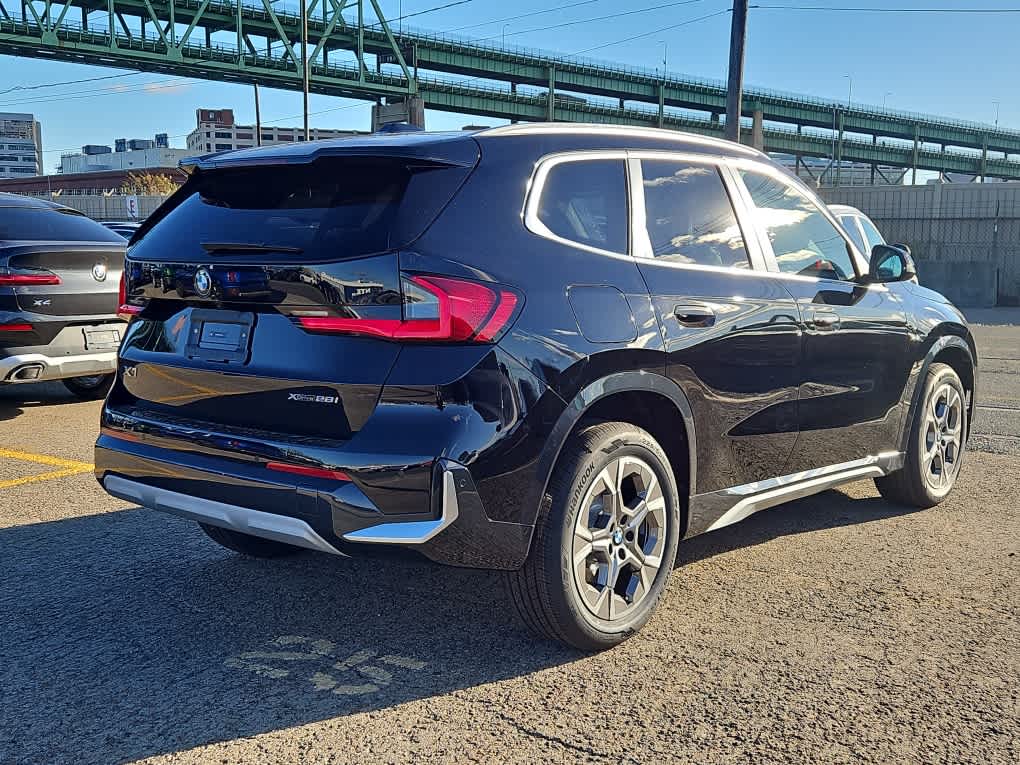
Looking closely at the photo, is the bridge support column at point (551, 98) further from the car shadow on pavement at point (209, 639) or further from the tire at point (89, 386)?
the car shadow on pavement at point (209, 639)

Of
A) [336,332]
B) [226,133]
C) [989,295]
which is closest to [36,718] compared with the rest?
[336,332]

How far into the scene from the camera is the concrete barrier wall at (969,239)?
22.5 meters

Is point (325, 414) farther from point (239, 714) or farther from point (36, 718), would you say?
point (36, 718)

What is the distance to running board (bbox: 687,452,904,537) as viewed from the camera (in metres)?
3.96

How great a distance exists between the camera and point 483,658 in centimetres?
347

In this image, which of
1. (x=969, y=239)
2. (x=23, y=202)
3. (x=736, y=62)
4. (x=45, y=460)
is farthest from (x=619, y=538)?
(x=969, y=239)

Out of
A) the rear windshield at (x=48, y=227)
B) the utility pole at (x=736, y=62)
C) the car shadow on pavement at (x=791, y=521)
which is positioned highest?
the utility pole at (x=736, y=62)

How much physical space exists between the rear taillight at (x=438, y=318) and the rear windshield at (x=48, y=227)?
5.78 m

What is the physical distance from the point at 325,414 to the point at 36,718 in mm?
1224

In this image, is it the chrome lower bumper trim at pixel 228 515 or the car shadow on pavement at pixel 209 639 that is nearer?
the car shadow on pavement at pixel 209 639

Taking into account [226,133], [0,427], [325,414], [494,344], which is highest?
[226,133]

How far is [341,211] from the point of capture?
327cm

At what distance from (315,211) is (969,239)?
2258cm

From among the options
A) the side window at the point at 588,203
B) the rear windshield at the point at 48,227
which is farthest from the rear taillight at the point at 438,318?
the rear windshield at the point at 48,227
